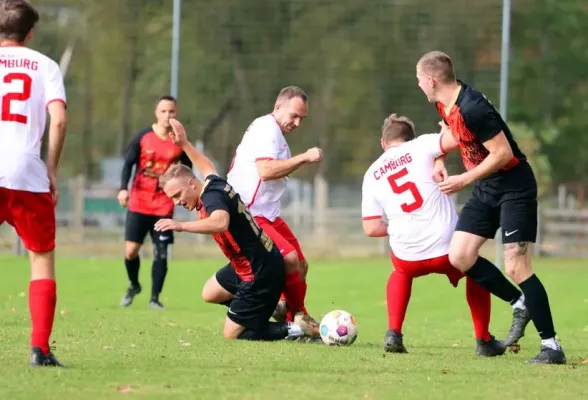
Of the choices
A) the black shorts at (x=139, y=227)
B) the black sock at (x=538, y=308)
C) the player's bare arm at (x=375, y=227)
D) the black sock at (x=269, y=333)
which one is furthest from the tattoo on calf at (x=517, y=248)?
the black shorts at (x=139, y=227)

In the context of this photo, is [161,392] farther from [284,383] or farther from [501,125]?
[501,125]

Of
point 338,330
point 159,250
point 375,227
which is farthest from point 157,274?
point 375,227

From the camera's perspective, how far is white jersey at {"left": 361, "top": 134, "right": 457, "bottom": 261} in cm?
821

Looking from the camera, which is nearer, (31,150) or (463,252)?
(31,150)

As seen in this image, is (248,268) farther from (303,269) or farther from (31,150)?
(31,150)

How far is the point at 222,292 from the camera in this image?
9.06 m

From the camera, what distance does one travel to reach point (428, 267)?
8242 millimetres

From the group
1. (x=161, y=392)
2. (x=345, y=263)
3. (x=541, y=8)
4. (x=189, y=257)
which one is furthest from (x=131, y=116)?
(x=161, y=392)

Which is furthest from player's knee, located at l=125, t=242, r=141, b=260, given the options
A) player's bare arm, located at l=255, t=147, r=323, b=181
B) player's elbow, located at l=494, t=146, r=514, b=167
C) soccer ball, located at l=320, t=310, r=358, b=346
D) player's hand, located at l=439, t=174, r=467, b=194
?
player's elbow, located at l=494, t=146, r=514, b=167

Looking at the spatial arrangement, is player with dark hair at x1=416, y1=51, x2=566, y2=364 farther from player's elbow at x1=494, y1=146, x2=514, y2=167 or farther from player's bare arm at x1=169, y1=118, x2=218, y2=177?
player's bare arm at x1=169, y1=118, x2=218, y2=177

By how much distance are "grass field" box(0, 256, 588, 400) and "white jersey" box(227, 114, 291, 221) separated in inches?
41.9

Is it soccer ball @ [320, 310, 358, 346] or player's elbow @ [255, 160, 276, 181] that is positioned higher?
player's elbow @ [255, 160, 276, 181]

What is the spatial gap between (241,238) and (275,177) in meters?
0.83

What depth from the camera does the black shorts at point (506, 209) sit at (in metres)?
7.52
